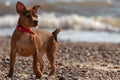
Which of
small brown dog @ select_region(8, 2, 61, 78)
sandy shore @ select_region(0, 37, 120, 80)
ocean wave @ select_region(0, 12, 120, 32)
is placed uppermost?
small brown dog @ select_region(8, 2, 61, 78)

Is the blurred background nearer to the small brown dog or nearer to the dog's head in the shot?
the small brown dog

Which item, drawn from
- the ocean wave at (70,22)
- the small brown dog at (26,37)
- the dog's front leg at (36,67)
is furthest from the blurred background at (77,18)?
the small brown dog at (26,37)

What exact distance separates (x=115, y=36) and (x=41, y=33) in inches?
327

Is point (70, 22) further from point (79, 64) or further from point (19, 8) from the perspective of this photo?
point (19, 8)

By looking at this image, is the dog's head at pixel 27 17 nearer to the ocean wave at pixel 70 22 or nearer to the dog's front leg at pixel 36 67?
the dog's front leg at pixel 36 67

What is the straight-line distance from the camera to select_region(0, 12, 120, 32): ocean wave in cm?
1672

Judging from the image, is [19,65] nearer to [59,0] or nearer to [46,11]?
[46,11]

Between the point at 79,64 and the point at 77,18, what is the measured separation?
1006cm

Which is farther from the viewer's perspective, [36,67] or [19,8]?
[36,67]

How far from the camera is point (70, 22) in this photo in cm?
1734

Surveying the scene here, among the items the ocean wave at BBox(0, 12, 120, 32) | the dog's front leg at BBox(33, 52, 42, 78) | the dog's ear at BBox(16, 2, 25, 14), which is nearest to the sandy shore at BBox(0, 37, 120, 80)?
the dog's front leg at BBox(33, 52, 42, 78)

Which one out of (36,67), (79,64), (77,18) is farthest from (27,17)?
(77,18)

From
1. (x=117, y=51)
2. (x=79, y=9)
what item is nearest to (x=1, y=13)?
(x=79, y=9)

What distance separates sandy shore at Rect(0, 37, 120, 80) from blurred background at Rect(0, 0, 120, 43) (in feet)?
8.39
